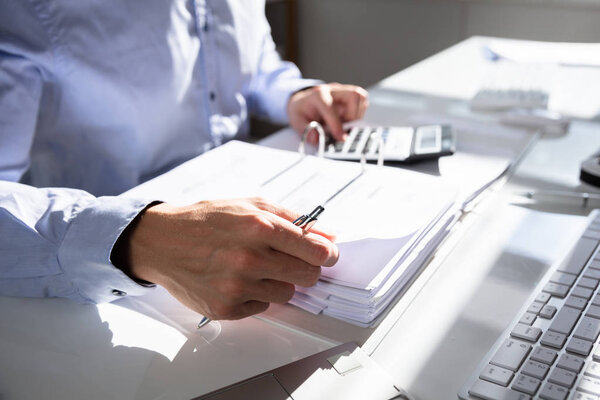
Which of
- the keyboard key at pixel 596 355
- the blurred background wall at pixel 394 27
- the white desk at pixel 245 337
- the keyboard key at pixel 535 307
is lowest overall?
the blurred background wall at pixel 394 27

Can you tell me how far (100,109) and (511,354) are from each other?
2.46 ft

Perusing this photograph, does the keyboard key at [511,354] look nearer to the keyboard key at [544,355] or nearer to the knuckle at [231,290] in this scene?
the keyboard key at [544,355]

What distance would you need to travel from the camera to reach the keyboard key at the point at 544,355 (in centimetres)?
54

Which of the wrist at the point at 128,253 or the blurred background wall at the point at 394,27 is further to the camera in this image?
the blurred background wall at the point at 394,27

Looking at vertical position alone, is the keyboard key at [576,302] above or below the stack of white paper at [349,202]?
below

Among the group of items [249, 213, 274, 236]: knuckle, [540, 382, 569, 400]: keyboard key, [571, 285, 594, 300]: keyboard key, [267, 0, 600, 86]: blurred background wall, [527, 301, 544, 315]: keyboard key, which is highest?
[249, 213, 274, 236]: knuckle

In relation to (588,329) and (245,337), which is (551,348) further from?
(245,337)

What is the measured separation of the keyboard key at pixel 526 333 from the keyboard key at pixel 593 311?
2.5 inches

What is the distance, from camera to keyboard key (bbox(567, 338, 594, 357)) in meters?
0.56

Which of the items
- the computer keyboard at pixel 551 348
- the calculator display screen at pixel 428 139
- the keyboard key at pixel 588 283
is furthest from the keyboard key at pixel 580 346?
the calculator display screen at pixel 428 139

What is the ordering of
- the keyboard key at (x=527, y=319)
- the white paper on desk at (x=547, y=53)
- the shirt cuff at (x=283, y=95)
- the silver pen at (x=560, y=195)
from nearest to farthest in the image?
1. the keyboard key at (x=527, y=319)
2. the silver pen at (x=560, y=195)
3. the shirt cuff at (x=283, y=95)
4. the white paper on desk at (x=547, y=53)

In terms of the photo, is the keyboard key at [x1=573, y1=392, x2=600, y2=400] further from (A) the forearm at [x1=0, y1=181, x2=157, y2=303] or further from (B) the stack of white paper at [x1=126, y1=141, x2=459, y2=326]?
(A) the forearm at [x1=0, y1=181, x2=157, y2=303]

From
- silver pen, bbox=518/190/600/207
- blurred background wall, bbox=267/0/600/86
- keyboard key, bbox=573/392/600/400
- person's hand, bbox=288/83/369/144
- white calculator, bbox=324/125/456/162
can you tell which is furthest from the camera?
blurred background wall, bbox=267/0/600/86

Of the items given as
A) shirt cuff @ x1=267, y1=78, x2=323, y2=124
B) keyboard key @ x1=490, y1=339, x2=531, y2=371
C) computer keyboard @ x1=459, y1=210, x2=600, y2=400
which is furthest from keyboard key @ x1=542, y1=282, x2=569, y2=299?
shirt cuff @ x1=267, y1=78, x2=323, y2=124
